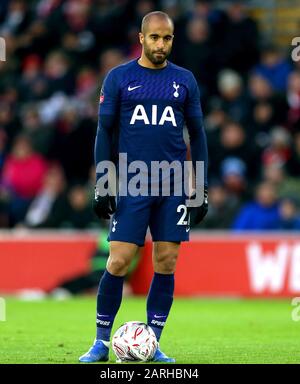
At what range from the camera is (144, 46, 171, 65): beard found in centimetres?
825

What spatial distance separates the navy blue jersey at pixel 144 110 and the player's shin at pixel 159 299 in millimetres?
864

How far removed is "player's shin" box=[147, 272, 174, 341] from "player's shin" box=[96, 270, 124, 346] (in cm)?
27

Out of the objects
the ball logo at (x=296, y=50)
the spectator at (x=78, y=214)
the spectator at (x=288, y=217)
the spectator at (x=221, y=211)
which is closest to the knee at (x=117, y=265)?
the spectator at (x=288, y=217)

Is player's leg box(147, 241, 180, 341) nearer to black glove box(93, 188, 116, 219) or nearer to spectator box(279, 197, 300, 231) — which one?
black glove box(93, 188, 116, 219)

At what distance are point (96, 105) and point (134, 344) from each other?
421 inches

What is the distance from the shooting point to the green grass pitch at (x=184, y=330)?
862 centimetres

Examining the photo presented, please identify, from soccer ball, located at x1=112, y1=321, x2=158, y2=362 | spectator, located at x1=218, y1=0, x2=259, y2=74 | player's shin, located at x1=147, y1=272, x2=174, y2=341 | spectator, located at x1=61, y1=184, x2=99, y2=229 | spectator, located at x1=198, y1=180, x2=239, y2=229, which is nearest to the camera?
soccer ball, located at x1=112, y1=321, x2=158, y2=362

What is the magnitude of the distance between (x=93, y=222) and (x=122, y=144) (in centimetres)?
864

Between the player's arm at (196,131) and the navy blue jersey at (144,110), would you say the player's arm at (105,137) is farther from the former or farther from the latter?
the player's arm at (196,131)

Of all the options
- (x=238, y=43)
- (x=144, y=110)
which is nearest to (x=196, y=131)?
(x=144, y=110)

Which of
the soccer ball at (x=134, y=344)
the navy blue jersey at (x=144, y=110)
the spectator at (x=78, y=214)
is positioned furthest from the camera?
the spectator at (x=78, y=214)

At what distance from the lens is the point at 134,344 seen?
323 inches

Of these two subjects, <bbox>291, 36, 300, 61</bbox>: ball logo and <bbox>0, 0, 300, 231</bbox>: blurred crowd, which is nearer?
<bbox>0, 0, 300, 231</bbox>: blurred crowd

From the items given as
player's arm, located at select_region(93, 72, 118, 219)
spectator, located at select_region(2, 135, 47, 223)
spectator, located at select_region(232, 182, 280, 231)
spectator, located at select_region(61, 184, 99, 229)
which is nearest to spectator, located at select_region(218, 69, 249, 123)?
spectator, located at select_region(232, 182, 280, 231)
